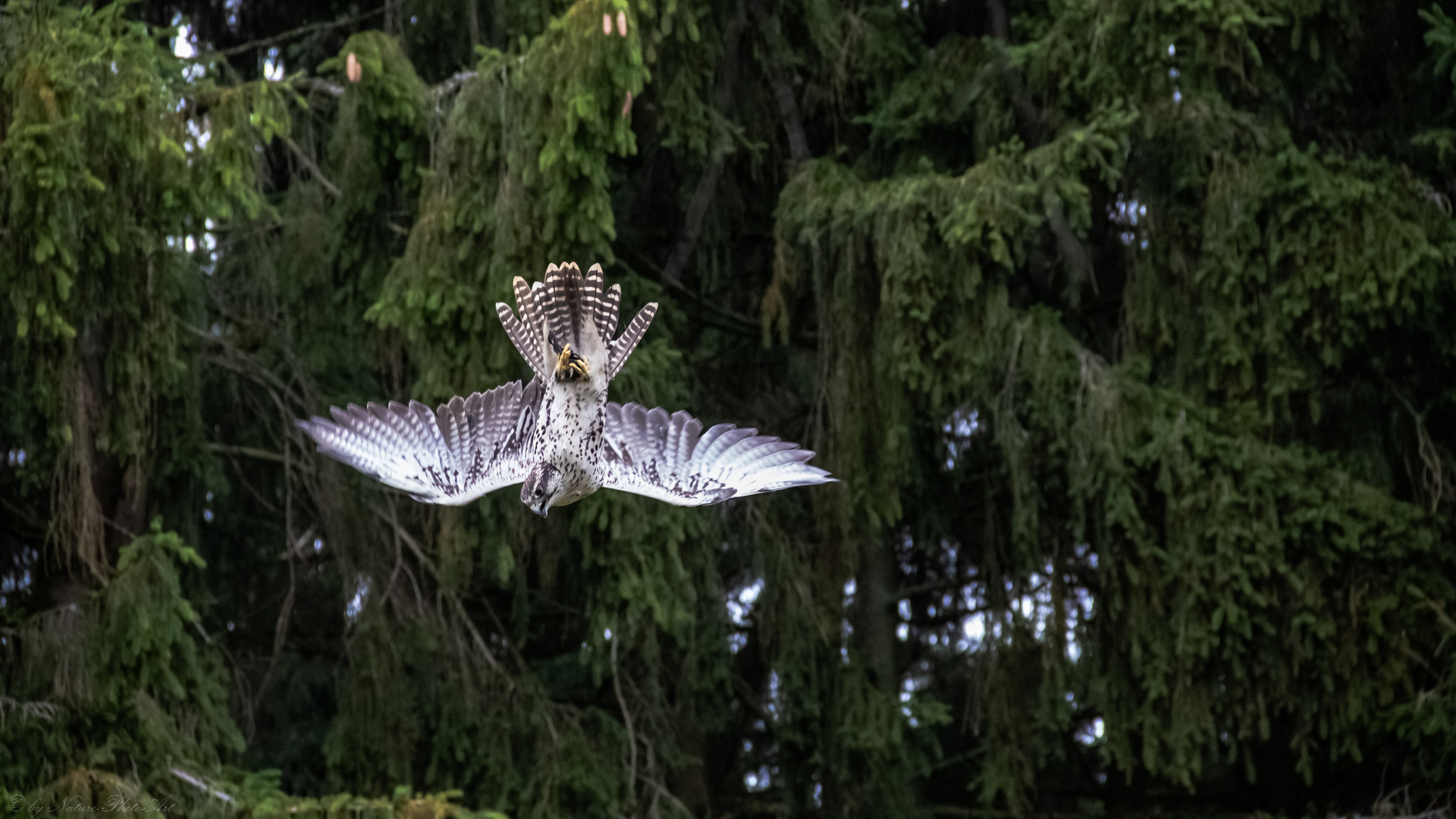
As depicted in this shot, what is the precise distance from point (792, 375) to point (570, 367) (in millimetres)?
3750

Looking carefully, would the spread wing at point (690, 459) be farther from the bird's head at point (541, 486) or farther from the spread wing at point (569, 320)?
the spread wing at point (569, 320)

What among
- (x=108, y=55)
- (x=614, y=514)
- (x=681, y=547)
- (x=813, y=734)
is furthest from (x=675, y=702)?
(x=108, y=55)

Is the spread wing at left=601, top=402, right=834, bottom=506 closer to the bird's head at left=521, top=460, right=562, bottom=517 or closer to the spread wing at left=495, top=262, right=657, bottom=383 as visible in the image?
the bird's head at left=521, top=460, right=562, bottom=517

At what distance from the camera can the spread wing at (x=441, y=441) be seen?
6.43 m

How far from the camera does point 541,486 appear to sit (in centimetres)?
620

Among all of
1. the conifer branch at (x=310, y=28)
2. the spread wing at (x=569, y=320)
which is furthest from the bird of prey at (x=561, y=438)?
the conifer branch at (x=310, y=28)

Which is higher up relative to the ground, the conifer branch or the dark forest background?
the conifer branch

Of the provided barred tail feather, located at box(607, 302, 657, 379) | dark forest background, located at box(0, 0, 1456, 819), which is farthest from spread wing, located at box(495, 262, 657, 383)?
dark forest background, located at box(0, 0, 1456, 819)

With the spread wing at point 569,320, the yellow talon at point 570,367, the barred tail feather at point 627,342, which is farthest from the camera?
the barred tail feather at point 627,342

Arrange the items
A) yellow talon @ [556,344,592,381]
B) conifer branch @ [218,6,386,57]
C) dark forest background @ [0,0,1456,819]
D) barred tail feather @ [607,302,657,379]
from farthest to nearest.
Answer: conifer branch @ [218,6,386,57] → dark forest background @ [0,0,1456,819] → barred tail feather @ [607,302,657,379] → yellow talon @ [556,344,592,381]

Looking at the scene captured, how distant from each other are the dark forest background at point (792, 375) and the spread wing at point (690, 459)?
2.89ft

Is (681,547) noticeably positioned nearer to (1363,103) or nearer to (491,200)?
(491,200)

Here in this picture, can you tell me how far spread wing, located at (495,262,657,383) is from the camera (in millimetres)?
6195

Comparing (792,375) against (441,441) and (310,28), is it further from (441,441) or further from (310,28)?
(441,441)
